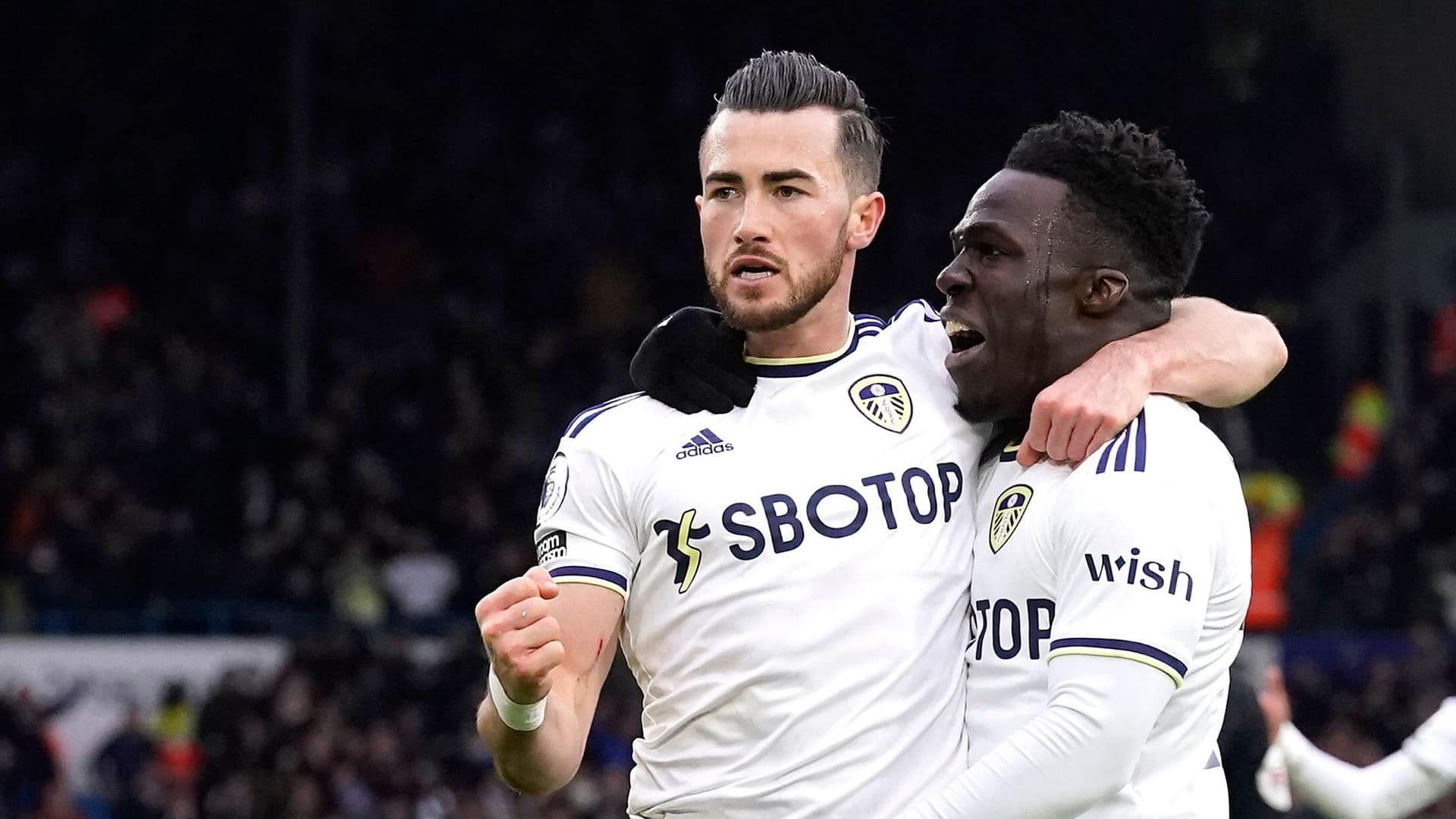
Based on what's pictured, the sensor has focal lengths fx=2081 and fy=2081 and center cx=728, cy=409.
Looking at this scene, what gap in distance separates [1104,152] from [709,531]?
965 mm

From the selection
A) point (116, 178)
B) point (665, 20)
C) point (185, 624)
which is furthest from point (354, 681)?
point (665, 20)

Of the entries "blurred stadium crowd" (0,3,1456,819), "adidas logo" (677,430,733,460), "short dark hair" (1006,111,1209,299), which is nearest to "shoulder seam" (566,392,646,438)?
"adidas logo" (677,430,733,460)

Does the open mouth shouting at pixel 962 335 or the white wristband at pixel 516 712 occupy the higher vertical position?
the open mouth shouting at pixel 962 335

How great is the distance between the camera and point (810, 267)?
3.82 metres

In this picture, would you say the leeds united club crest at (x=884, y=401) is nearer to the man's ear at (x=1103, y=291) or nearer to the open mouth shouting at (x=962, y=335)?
the open mouth shouting at (x=962, y=335)

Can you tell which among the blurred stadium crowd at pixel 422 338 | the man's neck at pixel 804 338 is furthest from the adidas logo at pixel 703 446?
the blurred stadium crowd at pixel 422 338

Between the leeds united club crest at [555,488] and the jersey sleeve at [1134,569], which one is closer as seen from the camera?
the jersey sleeve at [1134,569]

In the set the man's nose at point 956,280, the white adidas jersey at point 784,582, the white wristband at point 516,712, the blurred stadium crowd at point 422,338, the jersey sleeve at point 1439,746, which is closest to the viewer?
the white wristband at point 516,712

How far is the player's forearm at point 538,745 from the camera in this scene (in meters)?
3.55

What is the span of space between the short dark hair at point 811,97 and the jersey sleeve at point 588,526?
0.71 m

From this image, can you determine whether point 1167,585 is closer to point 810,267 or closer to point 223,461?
point 810,267

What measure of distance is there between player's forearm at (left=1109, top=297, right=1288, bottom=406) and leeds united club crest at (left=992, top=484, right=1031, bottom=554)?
0.30 m

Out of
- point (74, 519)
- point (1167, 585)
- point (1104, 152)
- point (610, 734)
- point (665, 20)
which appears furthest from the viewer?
point (665, 20)

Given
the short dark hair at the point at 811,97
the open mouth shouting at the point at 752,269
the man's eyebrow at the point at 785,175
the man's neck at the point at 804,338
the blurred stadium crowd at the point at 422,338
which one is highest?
the short dark hair at the point at 811,97
